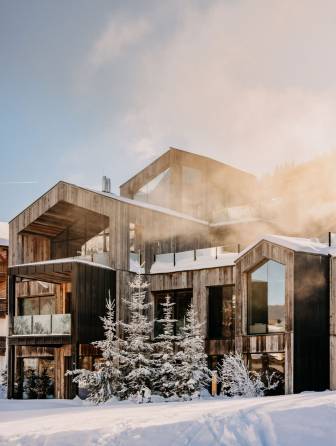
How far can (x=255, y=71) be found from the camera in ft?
98.5

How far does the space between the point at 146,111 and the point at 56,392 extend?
48.8 ft

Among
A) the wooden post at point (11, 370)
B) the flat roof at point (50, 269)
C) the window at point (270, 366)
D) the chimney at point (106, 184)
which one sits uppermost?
the chimney at point (106, 184)

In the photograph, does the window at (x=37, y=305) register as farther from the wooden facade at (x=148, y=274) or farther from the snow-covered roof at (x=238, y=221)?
the snow-covered roof at (x=238, y=221)

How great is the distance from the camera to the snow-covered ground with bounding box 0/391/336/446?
1243 cm

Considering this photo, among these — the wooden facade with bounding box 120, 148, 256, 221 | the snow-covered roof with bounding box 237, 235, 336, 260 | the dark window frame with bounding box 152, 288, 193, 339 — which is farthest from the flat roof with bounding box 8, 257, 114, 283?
the wooden facade with bounding box 120, 148, 256, 221

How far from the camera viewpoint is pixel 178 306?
87.0ft

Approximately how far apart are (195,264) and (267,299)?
15.3 feet

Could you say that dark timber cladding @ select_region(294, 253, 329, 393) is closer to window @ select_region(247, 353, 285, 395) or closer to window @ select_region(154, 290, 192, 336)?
window @ select_region(247, 353, 285, 395)

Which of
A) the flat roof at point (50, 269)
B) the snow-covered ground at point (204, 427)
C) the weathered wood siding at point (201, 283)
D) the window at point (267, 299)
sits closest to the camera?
the snow-covered ground at point (204, 427)

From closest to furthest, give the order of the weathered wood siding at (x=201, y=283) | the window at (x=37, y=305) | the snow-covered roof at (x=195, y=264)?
the weathered wood siding at (x=201, y=283) < the snow-covered roof at (x=195, y=264) < the window at (x=37, y=305)

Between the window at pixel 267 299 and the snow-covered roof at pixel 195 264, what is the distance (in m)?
1.81

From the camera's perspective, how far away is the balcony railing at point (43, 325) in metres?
24.6

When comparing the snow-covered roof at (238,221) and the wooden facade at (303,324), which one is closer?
the wooden facade at (303,324)

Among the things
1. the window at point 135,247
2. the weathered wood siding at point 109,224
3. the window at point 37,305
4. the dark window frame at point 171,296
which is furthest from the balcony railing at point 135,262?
the window at point 37,305
